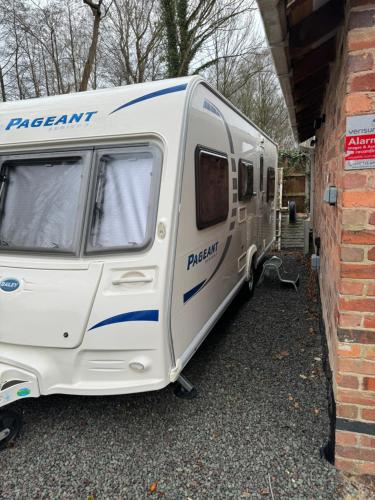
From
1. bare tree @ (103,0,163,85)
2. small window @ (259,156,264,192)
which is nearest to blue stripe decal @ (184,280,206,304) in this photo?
small window @ (259,156,264,192)

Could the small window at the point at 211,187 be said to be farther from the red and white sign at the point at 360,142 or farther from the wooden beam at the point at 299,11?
the red and white sign at the point at 360,142

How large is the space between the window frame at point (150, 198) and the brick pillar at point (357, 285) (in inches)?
45.1

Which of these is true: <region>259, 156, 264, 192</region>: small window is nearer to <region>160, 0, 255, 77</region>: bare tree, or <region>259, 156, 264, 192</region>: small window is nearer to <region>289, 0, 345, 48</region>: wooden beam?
<region>289, 0, 345, 48</region>: wooden beam

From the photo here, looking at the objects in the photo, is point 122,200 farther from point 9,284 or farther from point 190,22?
point 190,22

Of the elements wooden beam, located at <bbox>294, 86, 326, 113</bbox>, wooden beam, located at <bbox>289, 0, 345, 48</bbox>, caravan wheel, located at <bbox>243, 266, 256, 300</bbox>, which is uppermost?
wooden beam, located at <bbox>294, 86, 326, 113</bbox>

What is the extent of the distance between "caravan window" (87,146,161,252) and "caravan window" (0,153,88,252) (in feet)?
0.47

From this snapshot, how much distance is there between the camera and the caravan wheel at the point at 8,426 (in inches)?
98.6

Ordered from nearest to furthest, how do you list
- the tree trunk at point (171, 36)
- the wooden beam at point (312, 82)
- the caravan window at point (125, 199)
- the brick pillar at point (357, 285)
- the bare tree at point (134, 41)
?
the brick pillar at point (357, 285) < the caravan window at point (125, 199) < the wooden beam at point (312, 82) < the tree trunk at point (171, 36) < the bare tree at point (134, 41)

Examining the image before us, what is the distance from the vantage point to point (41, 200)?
268 centimetres

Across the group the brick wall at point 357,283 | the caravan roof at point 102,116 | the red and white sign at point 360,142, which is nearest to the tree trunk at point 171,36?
the caravan roof at point 102,116

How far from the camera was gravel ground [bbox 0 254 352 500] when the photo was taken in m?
2.14

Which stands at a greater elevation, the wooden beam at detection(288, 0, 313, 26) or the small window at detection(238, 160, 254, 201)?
the wooden beam at detection(288, 0, 313, 26)

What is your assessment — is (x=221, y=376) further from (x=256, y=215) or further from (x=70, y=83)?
(x=70, y=83)

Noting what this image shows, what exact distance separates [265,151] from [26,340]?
5168 mm
